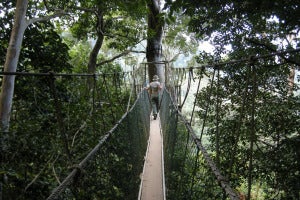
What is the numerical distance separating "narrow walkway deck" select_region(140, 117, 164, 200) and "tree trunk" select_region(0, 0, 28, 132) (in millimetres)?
1509

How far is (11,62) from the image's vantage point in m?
2.43

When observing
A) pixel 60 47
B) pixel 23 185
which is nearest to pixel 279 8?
pixel 23 185

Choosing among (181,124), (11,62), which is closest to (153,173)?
(181,124)

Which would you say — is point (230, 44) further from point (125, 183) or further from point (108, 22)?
point (108, 22)

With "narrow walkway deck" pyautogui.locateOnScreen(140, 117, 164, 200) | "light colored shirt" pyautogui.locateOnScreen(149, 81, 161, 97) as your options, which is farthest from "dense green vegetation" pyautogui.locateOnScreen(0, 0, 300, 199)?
"light colored shirt" pyautogui.locateOnScreen(149, 81, 161, 97)

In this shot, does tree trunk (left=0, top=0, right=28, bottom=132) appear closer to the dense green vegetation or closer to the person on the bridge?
the dense green vegetation

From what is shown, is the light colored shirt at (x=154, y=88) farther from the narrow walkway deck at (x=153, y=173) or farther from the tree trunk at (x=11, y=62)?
the tree trunk at (x=11, y=62)

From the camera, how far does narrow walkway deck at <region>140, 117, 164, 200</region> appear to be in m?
2.98

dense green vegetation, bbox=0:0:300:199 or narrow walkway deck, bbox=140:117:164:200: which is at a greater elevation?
dense green vegetation, bbox=0:0:300:199

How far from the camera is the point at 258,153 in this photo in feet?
8.77

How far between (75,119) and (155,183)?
1176mm

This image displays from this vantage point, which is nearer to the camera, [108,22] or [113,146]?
[113,146]

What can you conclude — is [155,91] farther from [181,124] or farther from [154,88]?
[181,124]

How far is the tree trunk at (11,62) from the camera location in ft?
7.50
